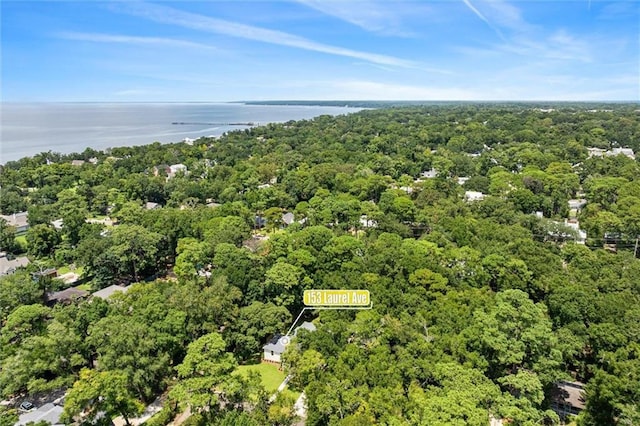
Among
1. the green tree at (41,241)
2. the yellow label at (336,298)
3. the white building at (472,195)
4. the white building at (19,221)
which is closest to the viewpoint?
the yellow label at (336,298)

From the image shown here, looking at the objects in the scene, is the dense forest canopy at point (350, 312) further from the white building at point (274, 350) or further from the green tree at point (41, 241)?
the white building at point (274, 350)

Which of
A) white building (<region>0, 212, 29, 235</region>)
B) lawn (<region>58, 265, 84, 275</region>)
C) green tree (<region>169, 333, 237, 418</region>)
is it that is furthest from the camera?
white building (<region>0, 212, 29, 235</region>)

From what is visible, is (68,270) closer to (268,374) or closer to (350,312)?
(268,374)

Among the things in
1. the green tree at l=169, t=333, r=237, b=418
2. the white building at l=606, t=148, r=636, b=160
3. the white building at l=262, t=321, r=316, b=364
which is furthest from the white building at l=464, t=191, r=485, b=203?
the white building at l=606, t=148, r=636, b=160

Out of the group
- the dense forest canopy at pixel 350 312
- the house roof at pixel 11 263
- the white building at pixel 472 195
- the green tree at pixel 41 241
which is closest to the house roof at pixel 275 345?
the dense forest canopy at pixel 350 312

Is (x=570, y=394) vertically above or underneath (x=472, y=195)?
underneath

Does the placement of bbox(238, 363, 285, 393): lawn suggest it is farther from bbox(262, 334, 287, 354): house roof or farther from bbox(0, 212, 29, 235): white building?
bbox(0, 212, 29, 235): white building

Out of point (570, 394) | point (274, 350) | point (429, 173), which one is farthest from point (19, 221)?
point (429, 173)
